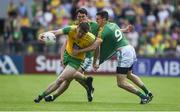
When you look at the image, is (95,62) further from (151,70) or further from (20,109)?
(151,70)

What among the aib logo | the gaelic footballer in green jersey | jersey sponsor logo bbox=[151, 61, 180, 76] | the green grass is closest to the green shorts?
the gaelic footballer in green jersey

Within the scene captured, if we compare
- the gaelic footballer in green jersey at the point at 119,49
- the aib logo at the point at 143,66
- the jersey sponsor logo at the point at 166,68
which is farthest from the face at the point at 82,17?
the jersey sponsor logo at the point at 166,68

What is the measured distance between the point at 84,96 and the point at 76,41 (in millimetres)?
3199

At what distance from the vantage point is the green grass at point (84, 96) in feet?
51.5


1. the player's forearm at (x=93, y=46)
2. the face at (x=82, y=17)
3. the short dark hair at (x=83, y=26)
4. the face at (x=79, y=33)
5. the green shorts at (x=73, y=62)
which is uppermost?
the face at (x=82, y=17)

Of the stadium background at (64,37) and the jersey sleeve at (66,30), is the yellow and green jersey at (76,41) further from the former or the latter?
the stadium background at (64,37)

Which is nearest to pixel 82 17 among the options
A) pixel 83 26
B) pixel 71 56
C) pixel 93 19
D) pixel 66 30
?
pixel 83 26

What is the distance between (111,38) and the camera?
17.2 meters

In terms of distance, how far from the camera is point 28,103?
16.6 m

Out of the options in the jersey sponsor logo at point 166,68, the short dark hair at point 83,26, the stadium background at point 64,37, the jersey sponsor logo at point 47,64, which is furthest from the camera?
the jersey sponsor logo at point 166,68

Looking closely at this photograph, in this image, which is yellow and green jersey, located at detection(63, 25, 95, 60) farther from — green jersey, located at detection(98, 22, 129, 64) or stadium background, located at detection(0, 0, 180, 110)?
stadium background, located at detection(0, 0, 180, 110)

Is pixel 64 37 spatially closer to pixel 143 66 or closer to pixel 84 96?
pixel 143 66

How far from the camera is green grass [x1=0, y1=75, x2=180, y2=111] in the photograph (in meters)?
15.7

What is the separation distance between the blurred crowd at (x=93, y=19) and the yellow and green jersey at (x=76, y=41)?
13115 mm
